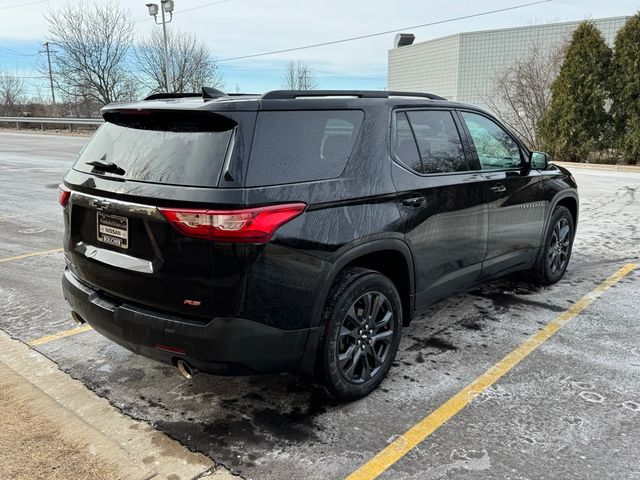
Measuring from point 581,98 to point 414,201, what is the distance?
1584cm

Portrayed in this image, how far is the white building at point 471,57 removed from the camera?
90.1ft

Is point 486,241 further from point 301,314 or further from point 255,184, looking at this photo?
point 255,184

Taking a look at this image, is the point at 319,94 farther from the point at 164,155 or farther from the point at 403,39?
the point at 403,39

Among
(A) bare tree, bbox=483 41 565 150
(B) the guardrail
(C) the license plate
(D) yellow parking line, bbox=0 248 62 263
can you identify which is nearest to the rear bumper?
Result: (C) the license plate

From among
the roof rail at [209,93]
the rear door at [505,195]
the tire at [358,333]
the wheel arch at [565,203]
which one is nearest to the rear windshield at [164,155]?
the roof rail at [209,93]

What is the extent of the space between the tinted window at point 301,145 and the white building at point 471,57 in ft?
84.4

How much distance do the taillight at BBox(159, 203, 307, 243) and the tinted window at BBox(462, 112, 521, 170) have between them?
2283mm

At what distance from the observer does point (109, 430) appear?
303 centimetres

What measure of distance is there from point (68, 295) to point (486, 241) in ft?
9.94

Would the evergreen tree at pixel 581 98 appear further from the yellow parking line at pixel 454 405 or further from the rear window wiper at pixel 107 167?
the rear window wiper at pixel 107 167

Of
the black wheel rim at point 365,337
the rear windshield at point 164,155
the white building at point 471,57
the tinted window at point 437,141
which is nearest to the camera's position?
the rear windshield at point 164,155

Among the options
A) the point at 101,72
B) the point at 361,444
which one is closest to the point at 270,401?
the point at 361,444

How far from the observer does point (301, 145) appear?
2967mm

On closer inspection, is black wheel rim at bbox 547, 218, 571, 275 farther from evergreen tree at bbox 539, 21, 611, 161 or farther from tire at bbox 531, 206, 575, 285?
evergreen tree at bbox 539, 21, 611, 161
